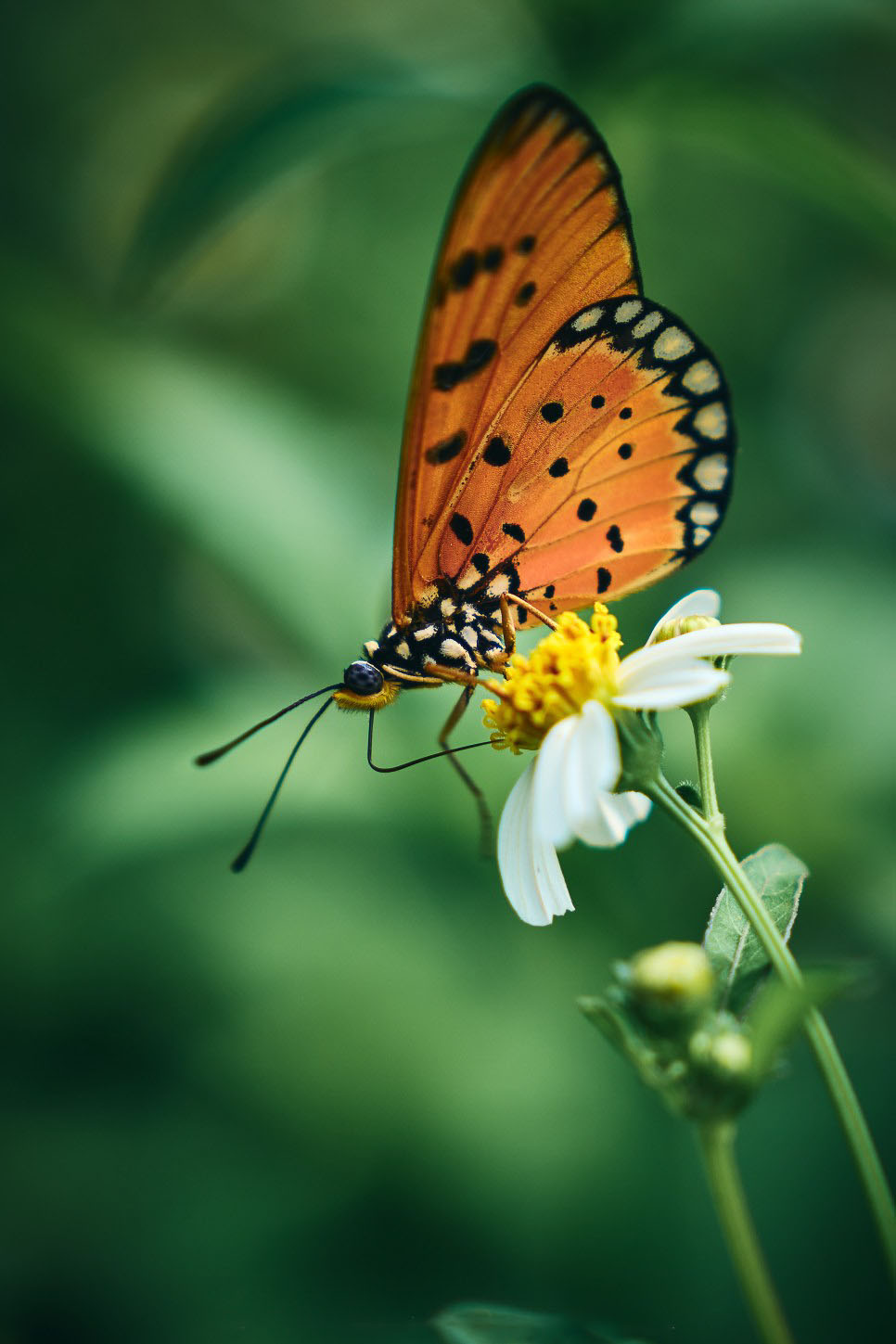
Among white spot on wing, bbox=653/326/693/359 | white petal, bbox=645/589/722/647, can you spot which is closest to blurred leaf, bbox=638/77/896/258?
white spot on wing, bbox=653/326/693/359

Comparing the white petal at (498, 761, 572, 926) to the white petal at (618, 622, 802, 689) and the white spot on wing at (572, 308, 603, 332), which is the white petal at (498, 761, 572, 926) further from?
the white spot on wing at (572, 308, 603, 332)

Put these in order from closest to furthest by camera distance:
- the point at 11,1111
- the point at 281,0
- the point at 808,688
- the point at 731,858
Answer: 1. the point at 731,858
2. the point at 808,688
3. the point at 11,1111
4. the point at 281,0

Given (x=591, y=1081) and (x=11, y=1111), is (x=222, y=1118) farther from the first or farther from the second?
(x=591, y=1081)

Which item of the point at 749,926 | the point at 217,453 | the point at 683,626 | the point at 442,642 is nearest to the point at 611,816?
the point at 749,926

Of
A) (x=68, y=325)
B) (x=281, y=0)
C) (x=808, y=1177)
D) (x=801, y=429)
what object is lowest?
(x=808, y=1177)

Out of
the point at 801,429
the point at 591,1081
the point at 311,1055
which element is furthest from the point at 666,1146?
the point at 801,429

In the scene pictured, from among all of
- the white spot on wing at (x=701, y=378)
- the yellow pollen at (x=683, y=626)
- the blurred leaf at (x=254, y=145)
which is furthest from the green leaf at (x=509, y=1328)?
the blurred leaf at (x=254, y=145)
